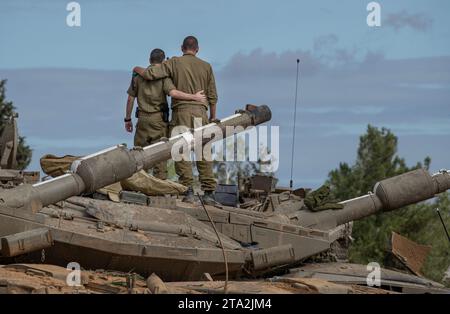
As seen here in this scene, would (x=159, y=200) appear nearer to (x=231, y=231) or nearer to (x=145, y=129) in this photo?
(x=231, y=231)

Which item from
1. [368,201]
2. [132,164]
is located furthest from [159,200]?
[368,201]

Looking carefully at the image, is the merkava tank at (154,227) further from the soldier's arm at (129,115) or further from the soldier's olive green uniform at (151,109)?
the soldier's arm at (129,115)

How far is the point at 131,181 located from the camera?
21.2 m

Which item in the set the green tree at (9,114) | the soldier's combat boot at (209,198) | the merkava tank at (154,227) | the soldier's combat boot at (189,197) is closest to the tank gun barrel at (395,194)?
the merkava tank at (154,227)

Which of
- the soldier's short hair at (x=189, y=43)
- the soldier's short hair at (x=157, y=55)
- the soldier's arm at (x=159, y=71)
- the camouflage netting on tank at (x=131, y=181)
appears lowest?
the camouflage netting on tank at (x=131, y=181)

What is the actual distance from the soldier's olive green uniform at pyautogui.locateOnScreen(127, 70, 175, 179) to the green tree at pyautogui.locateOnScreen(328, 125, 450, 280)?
36.9m

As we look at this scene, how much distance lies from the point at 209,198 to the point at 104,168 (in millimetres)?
2406

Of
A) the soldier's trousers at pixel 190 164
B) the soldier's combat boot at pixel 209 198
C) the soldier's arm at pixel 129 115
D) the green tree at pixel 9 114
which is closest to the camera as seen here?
the soldier's combat boot at pixel 209 198

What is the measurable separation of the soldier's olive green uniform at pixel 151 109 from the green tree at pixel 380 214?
36.9 m

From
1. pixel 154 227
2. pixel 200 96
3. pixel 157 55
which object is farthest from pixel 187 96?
pixel 154 227

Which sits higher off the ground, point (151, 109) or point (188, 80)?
point (188, 80)

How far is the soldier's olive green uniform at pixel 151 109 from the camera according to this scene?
23.6 m

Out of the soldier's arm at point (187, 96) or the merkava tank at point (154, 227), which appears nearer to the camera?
the merkava tank at point (154, 227)

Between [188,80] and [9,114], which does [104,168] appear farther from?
[9,114]
